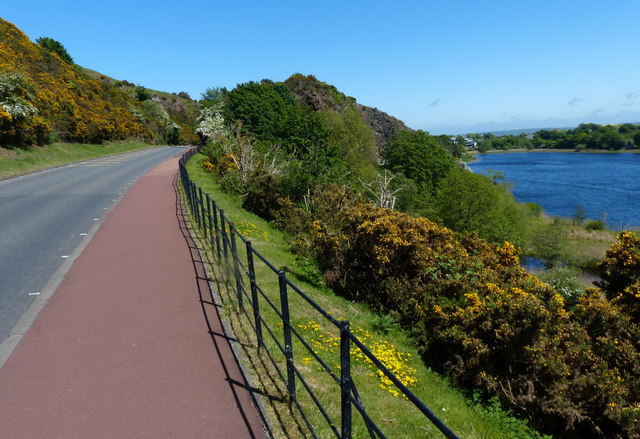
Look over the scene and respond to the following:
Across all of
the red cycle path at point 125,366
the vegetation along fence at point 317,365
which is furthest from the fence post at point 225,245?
the red cycle path at point 125,366

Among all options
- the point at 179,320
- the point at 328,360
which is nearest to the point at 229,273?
the point at 179,320

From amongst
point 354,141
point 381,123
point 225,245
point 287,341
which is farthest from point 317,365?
point 381,123

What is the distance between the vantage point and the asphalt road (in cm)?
623

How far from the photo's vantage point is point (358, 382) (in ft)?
17.2

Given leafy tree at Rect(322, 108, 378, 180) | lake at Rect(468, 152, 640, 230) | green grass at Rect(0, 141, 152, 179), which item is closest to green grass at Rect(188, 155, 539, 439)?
green grass at Rect(0, 141, 152, 179)

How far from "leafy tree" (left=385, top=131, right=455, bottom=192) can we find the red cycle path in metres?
42.6

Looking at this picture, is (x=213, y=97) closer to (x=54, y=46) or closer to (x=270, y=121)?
(x=270, y=121)

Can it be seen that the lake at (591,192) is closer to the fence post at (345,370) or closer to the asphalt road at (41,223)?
the asphalt road at (41,223)

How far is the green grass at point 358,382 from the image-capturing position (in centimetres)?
394

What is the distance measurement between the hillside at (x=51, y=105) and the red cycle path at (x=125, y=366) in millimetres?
23842

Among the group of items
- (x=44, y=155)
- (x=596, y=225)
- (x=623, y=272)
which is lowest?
(x=596, y=225)

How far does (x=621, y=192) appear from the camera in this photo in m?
61.7

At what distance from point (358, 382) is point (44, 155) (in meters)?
29.6

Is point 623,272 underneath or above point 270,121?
underneath
